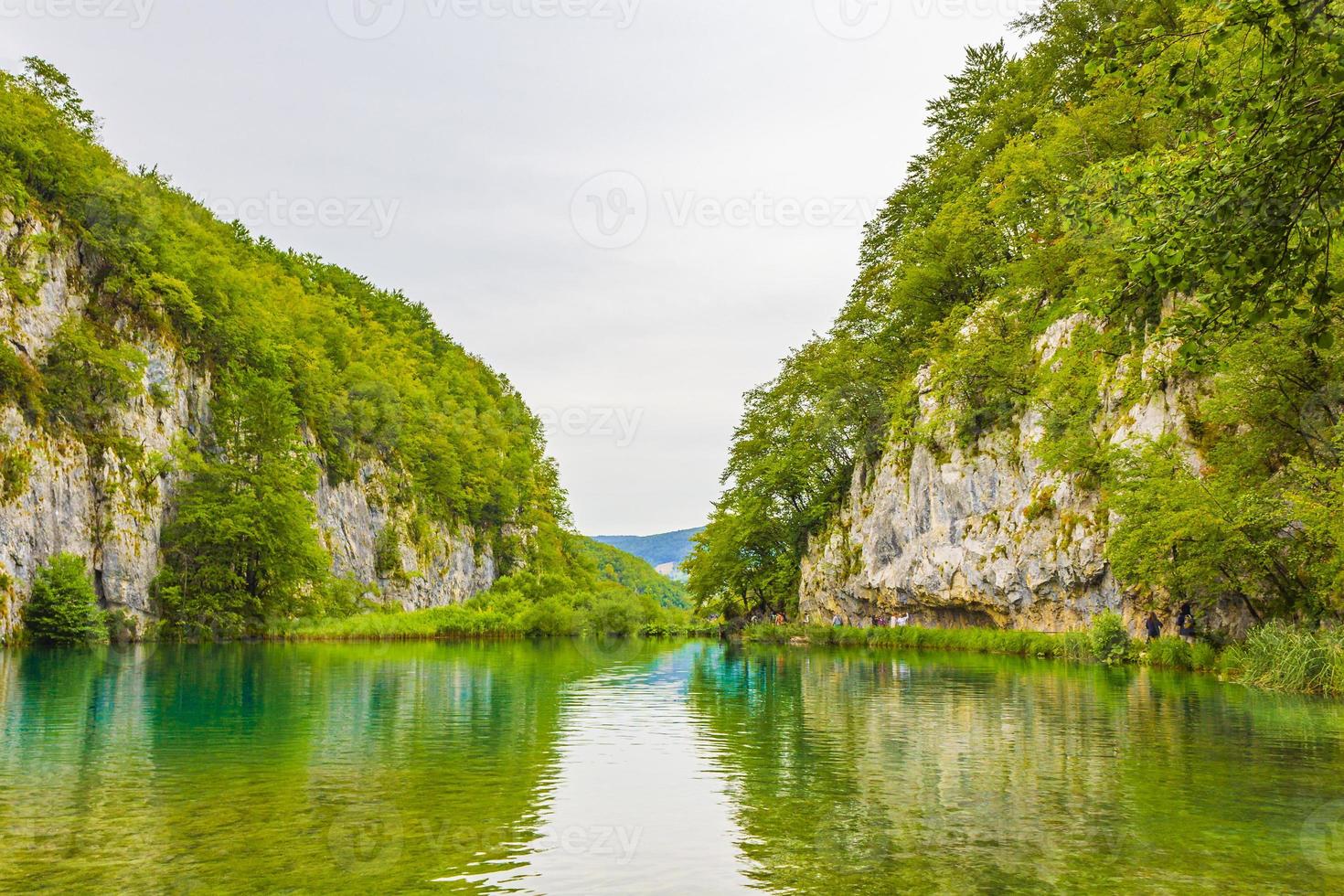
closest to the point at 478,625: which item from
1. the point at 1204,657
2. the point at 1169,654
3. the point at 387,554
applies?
the point at 387,554

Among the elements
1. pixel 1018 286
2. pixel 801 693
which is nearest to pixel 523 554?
pixel 1018 286

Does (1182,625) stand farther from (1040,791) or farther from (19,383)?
(19,383)

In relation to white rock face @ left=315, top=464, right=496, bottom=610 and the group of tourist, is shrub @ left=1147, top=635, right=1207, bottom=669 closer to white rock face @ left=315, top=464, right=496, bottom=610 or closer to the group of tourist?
the group of tourist

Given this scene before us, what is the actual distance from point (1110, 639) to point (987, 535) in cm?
1312

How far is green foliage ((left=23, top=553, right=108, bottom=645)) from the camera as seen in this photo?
44.0 meters

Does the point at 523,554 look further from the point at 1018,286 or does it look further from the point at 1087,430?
the point at 1087,430

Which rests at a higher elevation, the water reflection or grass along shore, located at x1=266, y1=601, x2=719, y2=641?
the water reflection

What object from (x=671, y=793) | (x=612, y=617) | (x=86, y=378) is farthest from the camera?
(x=612, y=617)

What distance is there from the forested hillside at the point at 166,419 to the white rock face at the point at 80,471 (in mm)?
121

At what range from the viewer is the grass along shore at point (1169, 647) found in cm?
2208

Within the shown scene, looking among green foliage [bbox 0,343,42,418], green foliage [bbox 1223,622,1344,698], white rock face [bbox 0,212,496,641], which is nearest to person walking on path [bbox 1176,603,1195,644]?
green foliage [bbox 1223,622,1344,698]

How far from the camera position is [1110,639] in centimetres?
3294

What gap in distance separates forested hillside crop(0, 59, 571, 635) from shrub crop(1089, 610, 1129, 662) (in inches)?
1724

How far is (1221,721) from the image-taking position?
1692 centimetres
